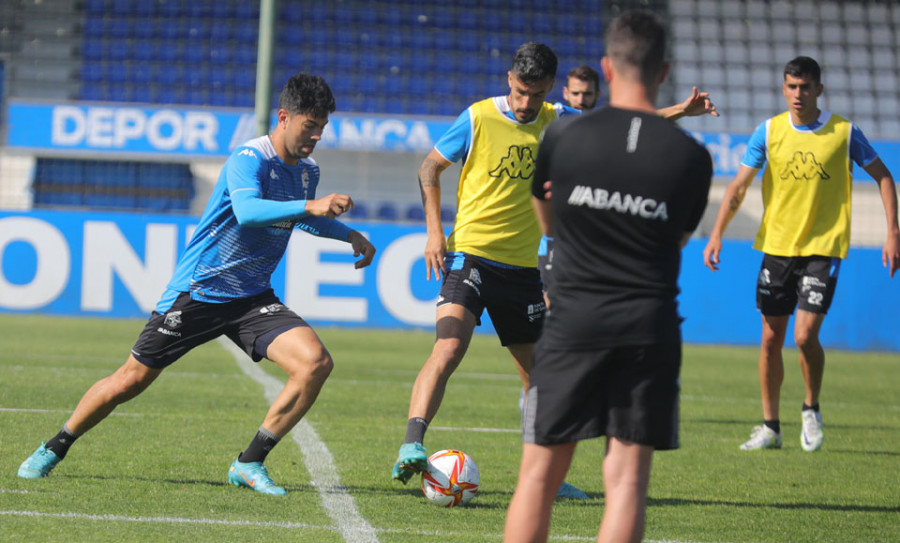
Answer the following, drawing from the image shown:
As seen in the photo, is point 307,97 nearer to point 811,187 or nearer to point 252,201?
point 252,201

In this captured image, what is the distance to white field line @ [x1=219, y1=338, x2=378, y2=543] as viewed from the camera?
4.22 metres

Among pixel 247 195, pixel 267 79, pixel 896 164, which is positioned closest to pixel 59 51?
pixel 267 79

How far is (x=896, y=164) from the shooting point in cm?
2084

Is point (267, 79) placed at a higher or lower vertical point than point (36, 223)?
higher

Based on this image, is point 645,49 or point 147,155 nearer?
point 645,49

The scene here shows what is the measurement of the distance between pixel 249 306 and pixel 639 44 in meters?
2.68

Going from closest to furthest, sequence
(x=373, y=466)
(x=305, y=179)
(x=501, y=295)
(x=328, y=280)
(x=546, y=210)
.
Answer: (x=546, y=210) < (x=305, y=179) < (x=501, y=295) < (x=373, y=466) < (x=328, y=280)

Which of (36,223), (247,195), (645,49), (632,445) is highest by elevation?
(645,49)

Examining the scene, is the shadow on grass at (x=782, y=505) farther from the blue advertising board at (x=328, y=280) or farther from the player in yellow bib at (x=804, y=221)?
the blue advertising board at (x=328, y=280)

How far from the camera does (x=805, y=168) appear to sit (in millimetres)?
7000

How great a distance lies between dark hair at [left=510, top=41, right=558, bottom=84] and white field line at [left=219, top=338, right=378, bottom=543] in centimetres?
214

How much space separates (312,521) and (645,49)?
2392mm

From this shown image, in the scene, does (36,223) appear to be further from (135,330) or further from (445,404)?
(445,404)

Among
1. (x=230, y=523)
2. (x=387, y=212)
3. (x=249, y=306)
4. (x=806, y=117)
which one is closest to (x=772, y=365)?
(x=806, y=117)
